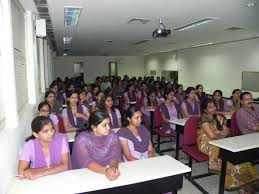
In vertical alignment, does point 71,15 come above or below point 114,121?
above

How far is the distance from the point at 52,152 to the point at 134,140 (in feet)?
3.05

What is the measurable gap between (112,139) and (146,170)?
544mm

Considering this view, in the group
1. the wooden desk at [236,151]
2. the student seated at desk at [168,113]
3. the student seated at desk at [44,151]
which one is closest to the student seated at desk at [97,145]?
the student seated at desk at [44,151]

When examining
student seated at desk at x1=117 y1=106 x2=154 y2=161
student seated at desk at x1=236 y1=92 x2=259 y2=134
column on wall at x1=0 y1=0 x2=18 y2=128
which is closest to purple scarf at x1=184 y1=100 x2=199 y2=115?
student seated at desk at x1=236 y1=92 x2=259 y2=134

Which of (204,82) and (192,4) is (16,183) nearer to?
(192,4)

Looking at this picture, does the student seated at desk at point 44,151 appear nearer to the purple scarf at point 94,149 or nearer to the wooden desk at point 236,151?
the purple scarf at point 94,149

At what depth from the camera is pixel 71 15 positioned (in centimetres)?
439

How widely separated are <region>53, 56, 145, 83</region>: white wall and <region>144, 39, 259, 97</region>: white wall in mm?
→ 5017

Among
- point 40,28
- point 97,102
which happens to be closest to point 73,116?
point 97,102

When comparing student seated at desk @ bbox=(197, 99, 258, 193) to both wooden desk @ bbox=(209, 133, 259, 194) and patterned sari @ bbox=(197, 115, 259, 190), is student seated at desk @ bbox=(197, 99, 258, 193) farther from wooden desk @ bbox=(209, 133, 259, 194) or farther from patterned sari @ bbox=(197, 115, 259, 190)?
wooden desk @ bbox=(209, 133, 259, 194)

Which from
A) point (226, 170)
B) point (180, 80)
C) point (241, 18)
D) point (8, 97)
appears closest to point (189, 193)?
point (226, 170)

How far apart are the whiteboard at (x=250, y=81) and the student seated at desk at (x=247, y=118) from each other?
3.86m

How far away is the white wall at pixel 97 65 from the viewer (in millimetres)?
17234

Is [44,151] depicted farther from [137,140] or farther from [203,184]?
[203,184]
